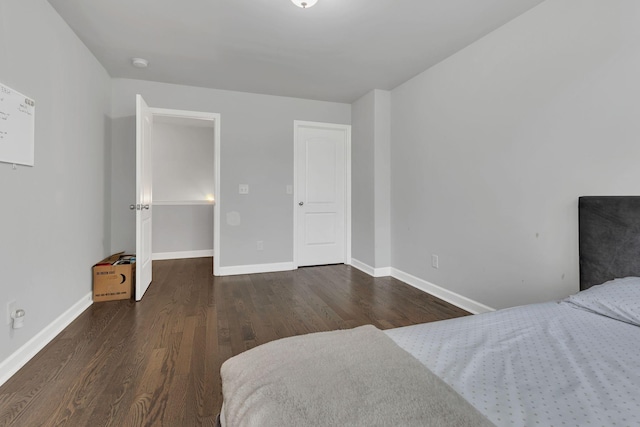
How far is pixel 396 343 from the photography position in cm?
100

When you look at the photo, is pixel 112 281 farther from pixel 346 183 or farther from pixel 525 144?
pixel 525 144

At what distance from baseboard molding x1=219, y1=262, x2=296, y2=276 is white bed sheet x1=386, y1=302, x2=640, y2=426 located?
Result: 3134 mm

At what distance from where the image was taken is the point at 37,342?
6.44 ft

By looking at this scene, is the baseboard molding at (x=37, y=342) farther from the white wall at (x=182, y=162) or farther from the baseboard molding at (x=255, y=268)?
the white wall at (x=182, y=162)

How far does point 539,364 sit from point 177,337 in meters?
2.14

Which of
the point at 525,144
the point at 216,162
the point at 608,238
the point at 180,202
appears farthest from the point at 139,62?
the point at 608,238

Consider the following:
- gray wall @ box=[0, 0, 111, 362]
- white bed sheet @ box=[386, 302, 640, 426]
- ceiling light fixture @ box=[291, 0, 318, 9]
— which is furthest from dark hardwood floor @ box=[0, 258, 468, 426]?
ceiling light fixture @ box=[291, 0, 318, 9]

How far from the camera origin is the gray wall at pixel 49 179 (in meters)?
1.75

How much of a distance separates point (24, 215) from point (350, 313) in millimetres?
2373

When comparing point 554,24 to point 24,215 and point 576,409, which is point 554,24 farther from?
point 24,215

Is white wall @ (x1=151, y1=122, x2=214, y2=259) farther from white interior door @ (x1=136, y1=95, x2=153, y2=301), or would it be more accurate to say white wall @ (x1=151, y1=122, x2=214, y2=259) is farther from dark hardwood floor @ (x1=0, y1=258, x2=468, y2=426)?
white interior door @ (x1=136, y1=95, x2=153, y2=301)

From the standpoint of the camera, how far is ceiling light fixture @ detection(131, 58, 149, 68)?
2980 millimetres

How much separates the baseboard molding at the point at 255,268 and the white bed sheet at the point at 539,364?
3134mm

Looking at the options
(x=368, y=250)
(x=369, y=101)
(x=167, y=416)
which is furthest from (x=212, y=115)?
(x=167, y=416)
